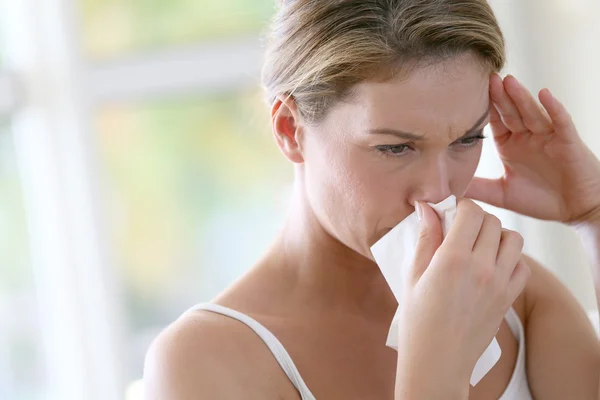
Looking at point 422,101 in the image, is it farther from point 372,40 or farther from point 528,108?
point 528,108

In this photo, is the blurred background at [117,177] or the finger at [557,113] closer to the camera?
the finger at [557,113]

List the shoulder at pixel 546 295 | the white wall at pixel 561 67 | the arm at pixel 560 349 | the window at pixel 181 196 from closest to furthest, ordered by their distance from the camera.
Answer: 1. the arm at pixel 560 349
2. the shoulder at pixel 546 295
3. the white wall at pixel 561 67
4. the window at pixel 181 196

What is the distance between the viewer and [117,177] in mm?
3820

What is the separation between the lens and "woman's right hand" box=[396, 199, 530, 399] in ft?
4.15

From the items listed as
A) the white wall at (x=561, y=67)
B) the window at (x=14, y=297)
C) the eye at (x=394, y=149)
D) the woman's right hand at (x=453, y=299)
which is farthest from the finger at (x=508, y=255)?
the window at (x=14, y=297)

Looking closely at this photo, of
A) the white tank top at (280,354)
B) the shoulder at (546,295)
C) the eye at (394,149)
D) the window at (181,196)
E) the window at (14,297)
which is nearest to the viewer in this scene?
the eye at (394,149)

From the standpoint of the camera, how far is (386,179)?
4.51 ft

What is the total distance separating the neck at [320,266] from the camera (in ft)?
5.22

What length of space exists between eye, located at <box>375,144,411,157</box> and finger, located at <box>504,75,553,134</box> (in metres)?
0.35

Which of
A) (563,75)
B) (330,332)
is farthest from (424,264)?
(563,75)

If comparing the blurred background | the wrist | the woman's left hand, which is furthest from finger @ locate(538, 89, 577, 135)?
the blurred background

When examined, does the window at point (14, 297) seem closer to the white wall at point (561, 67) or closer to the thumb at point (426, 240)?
the white wall at point (561, 67)

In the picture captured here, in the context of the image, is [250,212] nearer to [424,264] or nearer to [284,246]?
[284,246]

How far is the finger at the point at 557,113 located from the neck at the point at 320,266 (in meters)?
0.45
